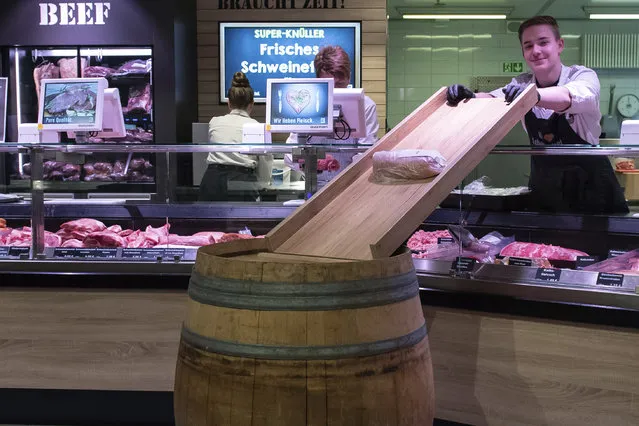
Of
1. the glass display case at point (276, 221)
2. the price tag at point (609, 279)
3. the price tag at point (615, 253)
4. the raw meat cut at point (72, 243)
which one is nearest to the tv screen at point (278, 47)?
the glass display case at point (276, 221)

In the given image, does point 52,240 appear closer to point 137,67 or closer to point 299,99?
point 299,99

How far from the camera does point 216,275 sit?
5.37ft

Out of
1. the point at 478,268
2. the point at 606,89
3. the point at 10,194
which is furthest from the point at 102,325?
the point at 606,89

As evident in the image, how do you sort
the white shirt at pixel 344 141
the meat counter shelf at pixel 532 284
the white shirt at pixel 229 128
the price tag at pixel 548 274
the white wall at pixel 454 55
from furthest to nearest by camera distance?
the white wall at pixel 454 55 < the white shirt at pixel 229 128 < the white shirt at pixel 344 141 < the price tag at pixel 548 274 < the meat counter shelf at pixel 532 284

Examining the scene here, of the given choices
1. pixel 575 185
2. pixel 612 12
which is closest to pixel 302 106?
pixel 575 185

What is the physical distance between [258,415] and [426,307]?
50.4 inches

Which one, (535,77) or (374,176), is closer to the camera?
(374,176)

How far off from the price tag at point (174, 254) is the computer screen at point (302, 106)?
0.83m

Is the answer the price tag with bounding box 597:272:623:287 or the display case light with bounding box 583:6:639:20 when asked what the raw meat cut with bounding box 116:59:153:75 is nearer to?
the price tag with bounding box 597:272:623:287

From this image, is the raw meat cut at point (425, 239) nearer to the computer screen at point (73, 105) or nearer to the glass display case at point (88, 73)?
the computer screen at point (73, 105)

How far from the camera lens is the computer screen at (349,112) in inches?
152

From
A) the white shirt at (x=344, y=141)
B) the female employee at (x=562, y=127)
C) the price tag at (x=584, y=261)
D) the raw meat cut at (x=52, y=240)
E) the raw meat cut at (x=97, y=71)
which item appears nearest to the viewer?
the price tag at (x=584, y=261)

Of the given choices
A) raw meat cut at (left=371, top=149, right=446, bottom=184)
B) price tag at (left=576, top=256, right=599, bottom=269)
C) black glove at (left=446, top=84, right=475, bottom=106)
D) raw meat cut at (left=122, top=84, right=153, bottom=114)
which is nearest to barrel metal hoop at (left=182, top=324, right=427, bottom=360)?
raw meat cut at (left=371, top=149, right=446, bottom=184)

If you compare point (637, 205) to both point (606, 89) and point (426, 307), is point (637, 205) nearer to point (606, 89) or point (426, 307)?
point (426, 307)
